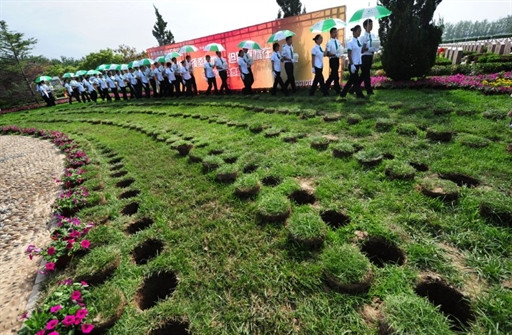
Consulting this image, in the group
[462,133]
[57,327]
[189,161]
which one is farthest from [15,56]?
[462,133]

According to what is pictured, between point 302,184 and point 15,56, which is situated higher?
point 15,56

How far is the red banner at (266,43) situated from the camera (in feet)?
35.4

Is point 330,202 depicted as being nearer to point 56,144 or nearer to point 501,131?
point 501,131

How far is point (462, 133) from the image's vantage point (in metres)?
4.61

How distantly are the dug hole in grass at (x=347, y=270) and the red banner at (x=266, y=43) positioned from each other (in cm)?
1036

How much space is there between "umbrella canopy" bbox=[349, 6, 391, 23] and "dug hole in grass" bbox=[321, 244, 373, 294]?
7.83 m

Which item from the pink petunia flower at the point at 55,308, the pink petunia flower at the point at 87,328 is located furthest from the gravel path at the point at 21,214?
the pink petunia flower at the point at 87,328

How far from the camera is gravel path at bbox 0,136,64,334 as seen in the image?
2610mm

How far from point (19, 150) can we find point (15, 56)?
2629cm

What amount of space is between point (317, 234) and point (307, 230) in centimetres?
11

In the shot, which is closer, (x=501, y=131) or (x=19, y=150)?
(x=501, y=131)

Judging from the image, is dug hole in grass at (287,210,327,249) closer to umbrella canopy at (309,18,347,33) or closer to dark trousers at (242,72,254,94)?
umbrella canopy at (309,18,347,33)

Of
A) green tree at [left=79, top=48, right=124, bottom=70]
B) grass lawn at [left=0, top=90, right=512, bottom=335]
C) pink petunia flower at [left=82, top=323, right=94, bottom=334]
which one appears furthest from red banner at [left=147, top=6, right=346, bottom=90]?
green tree at [left=79, top=48, right=124, bottom=70]

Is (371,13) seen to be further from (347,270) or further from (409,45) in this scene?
(347,270)
